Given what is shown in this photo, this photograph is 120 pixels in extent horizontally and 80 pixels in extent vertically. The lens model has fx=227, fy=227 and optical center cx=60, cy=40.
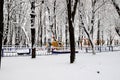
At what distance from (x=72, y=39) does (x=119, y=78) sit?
669 centimetres

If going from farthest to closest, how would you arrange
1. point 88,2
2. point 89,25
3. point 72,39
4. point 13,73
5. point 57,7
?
point 57,7 < point 88,2 < point 89,25 < point 72,39 < point 13,73

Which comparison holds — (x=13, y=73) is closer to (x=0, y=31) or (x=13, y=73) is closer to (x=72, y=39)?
(x=0, y=31)

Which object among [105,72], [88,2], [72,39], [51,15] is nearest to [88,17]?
[88,2]

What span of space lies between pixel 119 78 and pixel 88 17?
1839 cm

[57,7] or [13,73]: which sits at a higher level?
[57,7]

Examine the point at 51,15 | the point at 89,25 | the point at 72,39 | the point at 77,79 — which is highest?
the point at 51,15

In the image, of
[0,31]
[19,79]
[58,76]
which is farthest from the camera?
[0,31]

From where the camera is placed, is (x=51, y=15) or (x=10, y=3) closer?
(x=10, y=3)

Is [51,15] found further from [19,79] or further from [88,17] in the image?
[19,79]

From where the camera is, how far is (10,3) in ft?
99.6

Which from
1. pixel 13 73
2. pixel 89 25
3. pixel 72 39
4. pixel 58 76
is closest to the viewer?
pixel 58 76

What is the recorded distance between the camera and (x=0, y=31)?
595 inches

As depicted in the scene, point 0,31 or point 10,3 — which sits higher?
point 10,3

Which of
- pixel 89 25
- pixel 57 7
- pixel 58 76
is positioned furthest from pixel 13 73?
pixel 57 7
